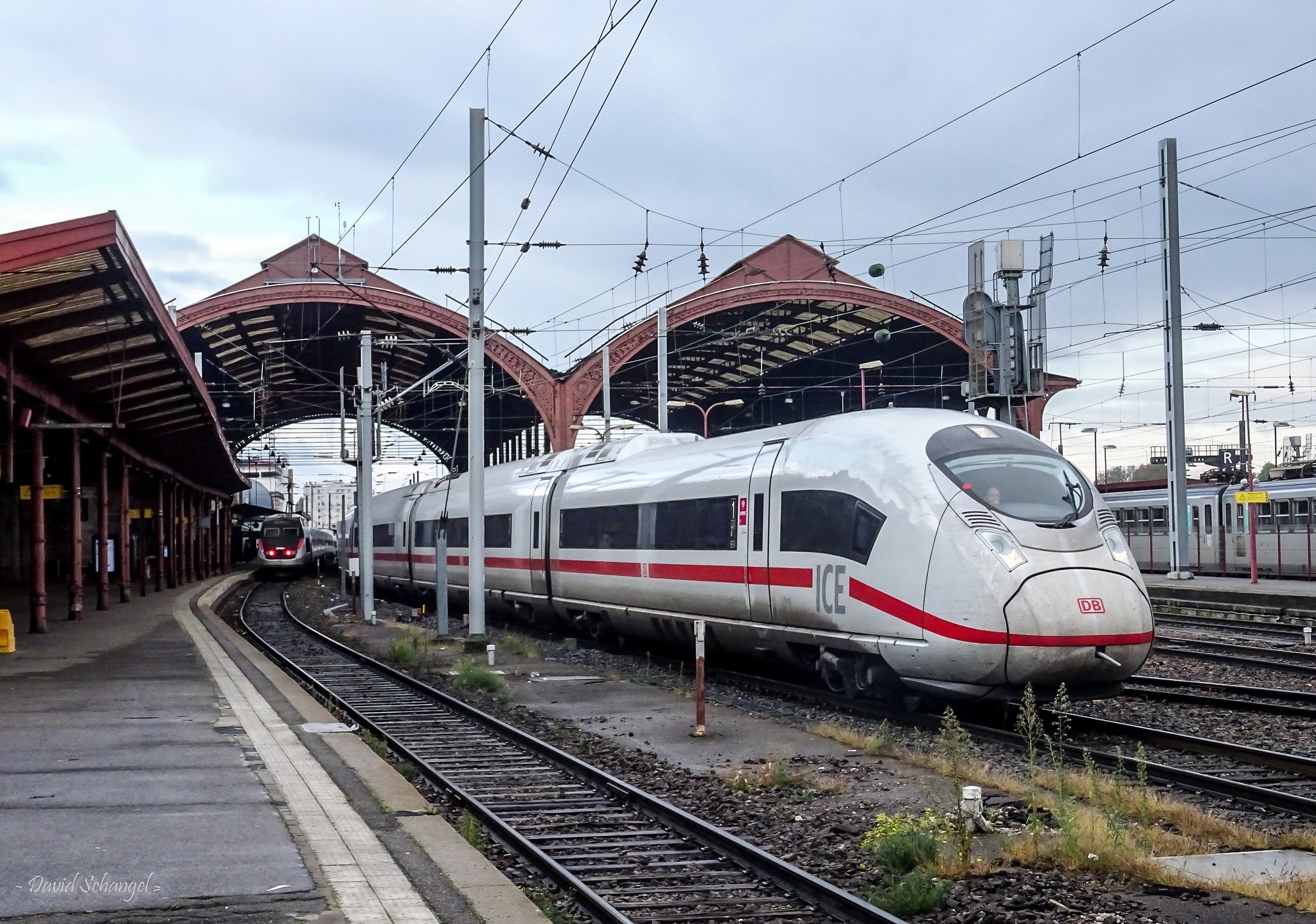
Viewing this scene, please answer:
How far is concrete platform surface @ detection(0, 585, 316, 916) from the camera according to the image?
641 cm

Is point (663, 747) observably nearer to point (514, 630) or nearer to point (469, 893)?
point (469, 893)

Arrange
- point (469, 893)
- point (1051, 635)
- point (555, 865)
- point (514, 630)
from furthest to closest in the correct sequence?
point (514, 630) < point (1051, 635) < point (555, 865) < point (469, 893)

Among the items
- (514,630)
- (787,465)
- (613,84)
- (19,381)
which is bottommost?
(514,630)

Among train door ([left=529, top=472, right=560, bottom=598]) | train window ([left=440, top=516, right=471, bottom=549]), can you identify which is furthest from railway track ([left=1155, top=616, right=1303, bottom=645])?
train window ([left=440, top=516, right=471, bottom=549])

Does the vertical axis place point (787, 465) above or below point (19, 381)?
below

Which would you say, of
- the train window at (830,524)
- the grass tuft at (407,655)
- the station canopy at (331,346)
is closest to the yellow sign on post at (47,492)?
the station canopy at (331,346)

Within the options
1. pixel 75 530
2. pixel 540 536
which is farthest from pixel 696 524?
pixel 75 530

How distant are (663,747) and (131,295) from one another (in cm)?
970

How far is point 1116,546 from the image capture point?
39.5 feet

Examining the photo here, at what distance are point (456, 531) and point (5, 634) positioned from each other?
37.7 ft

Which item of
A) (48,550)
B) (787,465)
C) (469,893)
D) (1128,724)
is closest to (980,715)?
(1128,724)

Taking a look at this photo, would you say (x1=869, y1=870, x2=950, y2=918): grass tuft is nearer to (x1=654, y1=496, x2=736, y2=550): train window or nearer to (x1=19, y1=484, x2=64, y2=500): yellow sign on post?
(x1=654, y1=496, x2=736, y2=550): train window

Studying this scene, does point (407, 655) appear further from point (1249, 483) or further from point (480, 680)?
point (1249, 483)

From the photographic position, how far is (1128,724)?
12.1m
